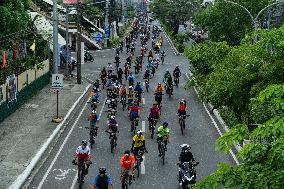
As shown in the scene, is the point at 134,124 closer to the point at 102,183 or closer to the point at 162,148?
the point at 162,148

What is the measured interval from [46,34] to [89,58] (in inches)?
567

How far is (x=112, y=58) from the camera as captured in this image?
2434 inches

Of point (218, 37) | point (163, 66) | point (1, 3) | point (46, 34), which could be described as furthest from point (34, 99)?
point (218, 37)

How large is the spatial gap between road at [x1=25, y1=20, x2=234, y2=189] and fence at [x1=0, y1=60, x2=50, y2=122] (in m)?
3.30

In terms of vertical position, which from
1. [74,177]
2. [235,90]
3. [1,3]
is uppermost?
[1,3]

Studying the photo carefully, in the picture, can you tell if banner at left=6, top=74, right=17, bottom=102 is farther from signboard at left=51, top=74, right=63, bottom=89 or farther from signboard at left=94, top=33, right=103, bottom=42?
signboard at left=94, top=33, right=103, bottom=42

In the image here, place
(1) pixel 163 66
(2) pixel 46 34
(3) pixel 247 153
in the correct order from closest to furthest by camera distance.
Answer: (3) pixel 247 153, (2) pixel 46 34, (1) pixel 163 66

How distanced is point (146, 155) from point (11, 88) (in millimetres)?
10915

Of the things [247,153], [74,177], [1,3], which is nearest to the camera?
[247,153]

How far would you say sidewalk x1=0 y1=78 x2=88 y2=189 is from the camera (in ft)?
61.9

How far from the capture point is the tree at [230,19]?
53.2 m

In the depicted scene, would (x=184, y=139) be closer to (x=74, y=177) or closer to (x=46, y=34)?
(x=74, y=177)

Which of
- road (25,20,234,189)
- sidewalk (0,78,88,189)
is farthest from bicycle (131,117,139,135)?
sidewalk (0,78,88,189)

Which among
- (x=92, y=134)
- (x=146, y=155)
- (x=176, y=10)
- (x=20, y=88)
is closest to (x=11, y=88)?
(x=20, y=88)
